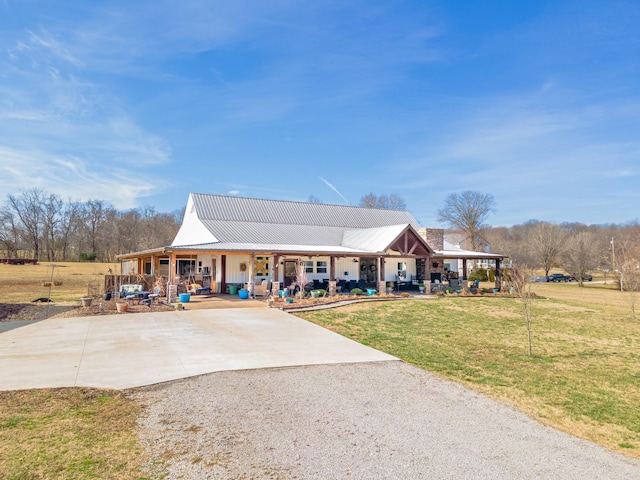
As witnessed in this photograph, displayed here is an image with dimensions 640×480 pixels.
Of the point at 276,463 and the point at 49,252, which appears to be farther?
the point at 49,252

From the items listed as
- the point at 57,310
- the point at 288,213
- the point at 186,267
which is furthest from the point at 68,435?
the point at 288,213

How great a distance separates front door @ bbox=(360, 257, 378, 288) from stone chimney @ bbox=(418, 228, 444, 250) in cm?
504

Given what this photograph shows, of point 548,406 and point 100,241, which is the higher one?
point 100,241

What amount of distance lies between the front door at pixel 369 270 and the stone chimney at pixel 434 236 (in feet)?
16.5

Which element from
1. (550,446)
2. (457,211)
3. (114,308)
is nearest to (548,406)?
(550,446)

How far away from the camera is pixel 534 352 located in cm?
1083

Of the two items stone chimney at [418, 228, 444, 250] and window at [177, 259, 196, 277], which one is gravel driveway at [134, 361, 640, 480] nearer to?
window at [177, 259, 196, 277]

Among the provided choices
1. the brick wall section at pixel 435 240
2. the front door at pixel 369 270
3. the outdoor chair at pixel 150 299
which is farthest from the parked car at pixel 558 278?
the outdoor chair at pixel 150 299

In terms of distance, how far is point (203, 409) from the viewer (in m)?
5.99

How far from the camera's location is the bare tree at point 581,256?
50312 mm

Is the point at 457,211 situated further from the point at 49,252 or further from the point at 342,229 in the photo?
the point at 49,252

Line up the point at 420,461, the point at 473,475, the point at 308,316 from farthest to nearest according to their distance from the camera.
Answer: the point at 308,316
the point at 420,461
the point at 473,475

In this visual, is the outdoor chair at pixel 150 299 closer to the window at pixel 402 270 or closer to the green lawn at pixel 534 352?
the green lawn at pixel 534 352

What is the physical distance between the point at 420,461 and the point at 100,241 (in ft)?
237
